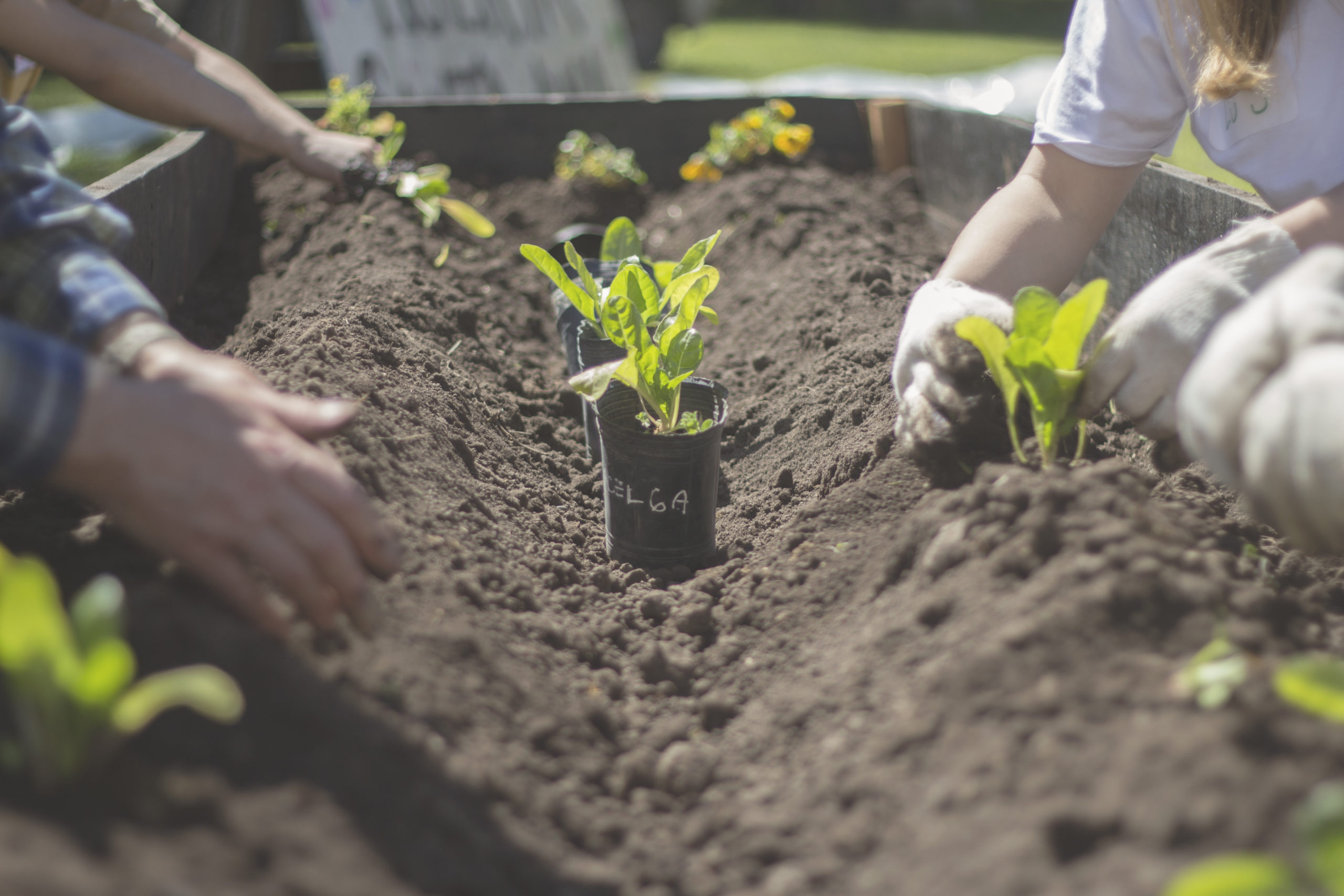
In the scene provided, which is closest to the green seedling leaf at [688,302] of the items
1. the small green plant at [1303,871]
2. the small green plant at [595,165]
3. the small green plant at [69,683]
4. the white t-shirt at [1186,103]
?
the white t-shirt at [1186,103]

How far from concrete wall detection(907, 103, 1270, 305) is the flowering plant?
19.9 inches

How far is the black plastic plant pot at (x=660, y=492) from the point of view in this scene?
1.86 metres

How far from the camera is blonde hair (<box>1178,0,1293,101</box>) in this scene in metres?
1.77

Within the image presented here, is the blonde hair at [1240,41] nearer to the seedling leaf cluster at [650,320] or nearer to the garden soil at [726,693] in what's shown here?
the garden soil at [726,693]

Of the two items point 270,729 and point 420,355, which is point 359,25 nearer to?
point 420,355

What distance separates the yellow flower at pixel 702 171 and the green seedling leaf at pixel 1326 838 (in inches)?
142

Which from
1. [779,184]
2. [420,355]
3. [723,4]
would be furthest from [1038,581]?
[723,4]

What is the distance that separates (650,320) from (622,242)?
19.1 inches

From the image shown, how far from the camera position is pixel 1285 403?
3.43 feet

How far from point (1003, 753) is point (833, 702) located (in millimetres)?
310

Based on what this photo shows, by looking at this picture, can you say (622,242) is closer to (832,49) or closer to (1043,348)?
(1043,348)

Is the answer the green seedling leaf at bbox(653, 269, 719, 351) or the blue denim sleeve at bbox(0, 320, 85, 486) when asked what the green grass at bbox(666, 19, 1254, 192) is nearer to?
the green seedling leaf at bbox(653, 269, 719, 351)

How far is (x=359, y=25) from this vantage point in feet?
16.9

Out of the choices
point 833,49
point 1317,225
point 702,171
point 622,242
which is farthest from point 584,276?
point 833,49
